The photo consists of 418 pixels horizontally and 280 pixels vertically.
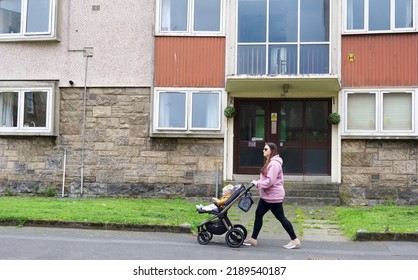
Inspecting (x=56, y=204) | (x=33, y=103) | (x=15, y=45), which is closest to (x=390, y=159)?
(x=56, y=204)

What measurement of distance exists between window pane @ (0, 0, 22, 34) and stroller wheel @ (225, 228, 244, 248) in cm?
1093

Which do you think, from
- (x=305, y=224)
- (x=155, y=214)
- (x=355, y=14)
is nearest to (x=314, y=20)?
(x=355, y=14)

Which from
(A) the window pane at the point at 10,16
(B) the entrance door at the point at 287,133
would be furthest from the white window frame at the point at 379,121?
(A) the window pane at the point at 10,16

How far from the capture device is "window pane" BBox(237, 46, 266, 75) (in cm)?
1505

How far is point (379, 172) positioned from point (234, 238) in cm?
724

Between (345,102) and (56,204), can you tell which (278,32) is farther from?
(56,204)

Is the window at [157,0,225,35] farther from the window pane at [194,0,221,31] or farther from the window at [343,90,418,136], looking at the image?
the window at [343,90,418,136]

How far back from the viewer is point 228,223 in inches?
349

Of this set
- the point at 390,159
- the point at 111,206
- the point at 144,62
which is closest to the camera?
the point at 111,206

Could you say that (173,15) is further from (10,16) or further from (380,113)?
(380,113)

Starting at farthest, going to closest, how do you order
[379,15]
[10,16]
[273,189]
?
[10,16], [379,15], [273,189]

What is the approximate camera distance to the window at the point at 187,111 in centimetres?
1525

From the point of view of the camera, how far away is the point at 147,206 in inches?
514

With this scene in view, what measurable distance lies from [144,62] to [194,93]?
A: 1766 millimetres
